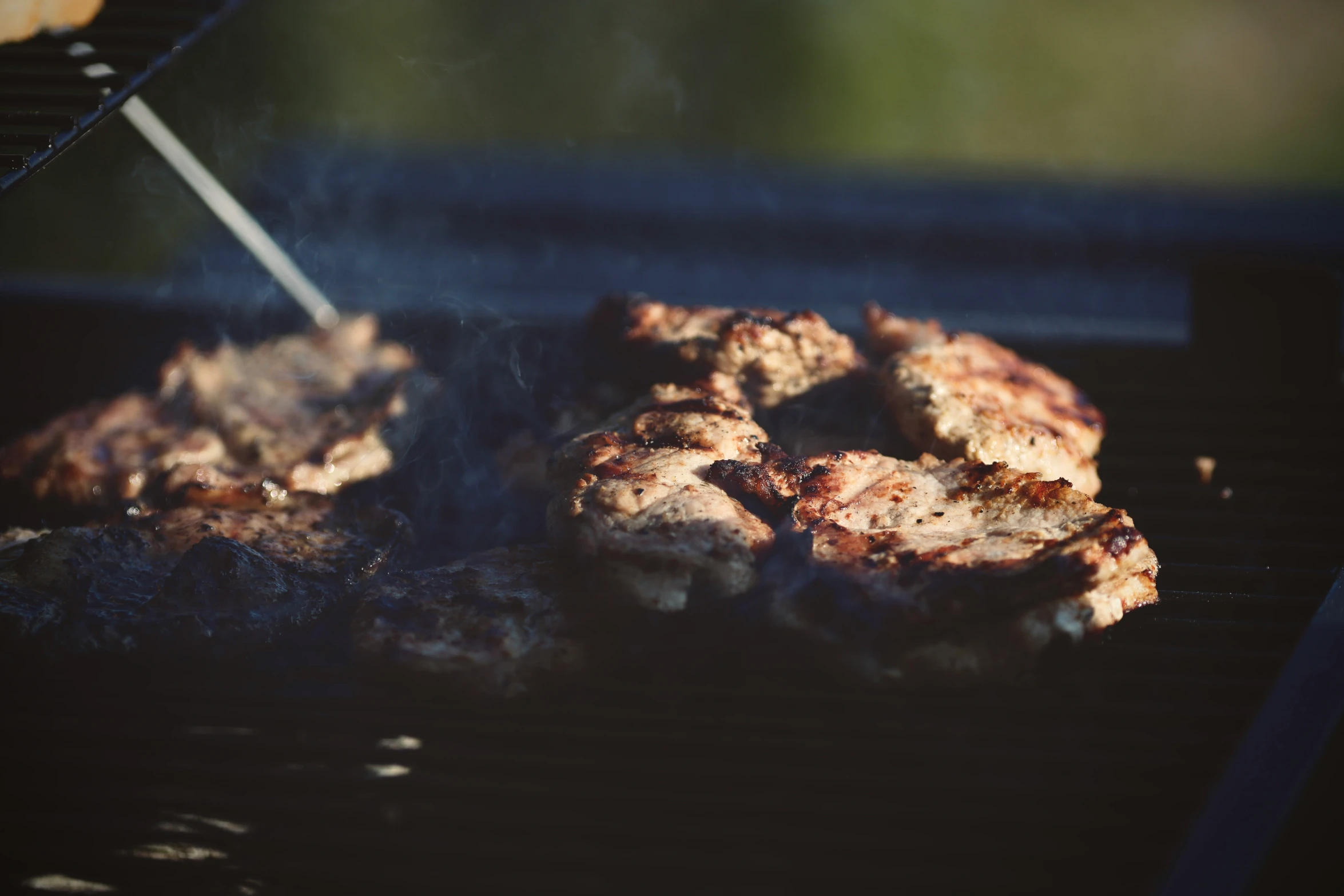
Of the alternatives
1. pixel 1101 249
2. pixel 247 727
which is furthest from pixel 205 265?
pixel 1101 249

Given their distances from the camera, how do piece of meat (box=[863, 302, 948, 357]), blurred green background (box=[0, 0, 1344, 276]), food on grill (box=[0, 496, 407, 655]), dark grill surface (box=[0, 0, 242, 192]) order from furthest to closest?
1. blurred green background (box=[0, 0, 1344, 276])
2. piece of meat (box=[863, 302, 948, 357])
3. dark grill surface (box=[0, 0, 242, 192])
4. food on grill (box=[0, 496, 407, 655])

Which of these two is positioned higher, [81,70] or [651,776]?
[81,70]

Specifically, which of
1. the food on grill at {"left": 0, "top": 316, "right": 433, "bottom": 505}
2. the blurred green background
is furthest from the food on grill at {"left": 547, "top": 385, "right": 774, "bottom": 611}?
the blurred green background

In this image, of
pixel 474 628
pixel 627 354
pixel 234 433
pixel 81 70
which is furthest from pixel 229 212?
pixel 474 628

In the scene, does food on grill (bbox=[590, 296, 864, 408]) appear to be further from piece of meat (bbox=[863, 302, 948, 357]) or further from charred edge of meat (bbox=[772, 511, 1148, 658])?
charred edge of meat (bbox=[772, 511, 1148, 658])

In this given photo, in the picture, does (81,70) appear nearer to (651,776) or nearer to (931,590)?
(651,776)

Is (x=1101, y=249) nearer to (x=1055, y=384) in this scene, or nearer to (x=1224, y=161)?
(x=1055, y=384)
